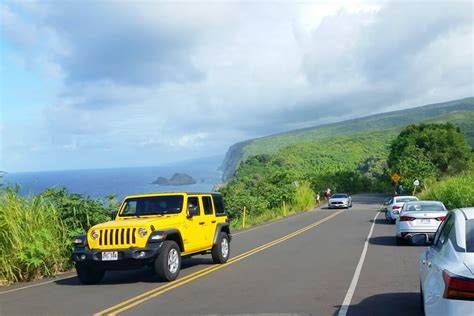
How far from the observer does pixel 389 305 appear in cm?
886

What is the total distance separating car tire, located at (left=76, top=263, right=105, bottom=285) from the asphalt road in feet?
0.66

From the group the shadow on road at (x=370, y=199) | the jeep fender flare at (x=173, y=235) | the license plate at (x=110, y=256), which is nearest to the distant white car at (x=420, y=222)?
the jeep fender flare at (x=173, y=235)

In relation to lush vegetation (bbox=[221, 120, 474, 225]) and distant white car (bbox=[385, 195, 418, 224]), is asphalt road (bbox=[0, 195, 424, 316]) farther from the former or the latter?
lush vegetation (bbox=[221, 120, 474, 225])

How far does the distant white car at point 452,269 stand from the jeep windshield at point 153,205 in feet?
24.0

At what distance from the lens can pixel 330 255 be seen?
52.8 feet

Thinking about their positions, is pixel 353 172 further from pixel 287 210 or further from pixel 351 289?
pixel 351 289

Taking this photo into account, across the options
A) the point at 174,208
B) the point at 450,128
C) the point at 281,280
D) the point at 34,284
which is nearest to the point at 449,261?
the point at 281,280

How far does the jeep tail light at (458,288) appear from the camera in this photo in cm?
473

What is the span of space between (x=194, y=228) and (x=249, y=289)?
10.5ft

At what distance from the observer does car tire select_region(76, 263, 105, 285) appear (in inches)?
462

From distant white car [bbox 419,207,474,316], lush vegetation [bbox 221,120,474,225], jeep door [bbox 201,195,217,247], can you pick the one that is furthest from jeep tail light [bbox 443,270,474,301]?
lush vegetation [bbox 221,120,474,225]

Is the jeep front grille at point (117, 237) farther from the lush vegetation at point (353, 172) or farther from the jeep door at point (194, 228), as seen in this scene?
the lush vegetation at point (353, 172)

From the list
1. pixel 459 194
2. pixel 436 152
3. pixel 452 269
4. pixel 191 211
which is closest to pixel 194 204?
pixel 191 211

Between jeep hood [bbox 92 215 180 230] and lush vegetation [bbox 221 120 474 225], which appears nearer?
jeep hood [bbox 92 215 180 230]
